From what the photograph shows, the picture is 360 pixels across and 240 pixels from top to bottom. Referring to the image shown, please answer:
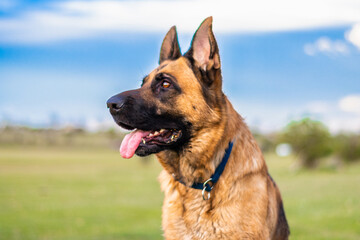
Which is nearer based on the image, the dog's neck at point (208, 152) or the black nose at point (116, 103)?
the black nose at point (116, 103)

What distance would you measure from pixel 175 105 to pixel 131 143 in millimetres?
632

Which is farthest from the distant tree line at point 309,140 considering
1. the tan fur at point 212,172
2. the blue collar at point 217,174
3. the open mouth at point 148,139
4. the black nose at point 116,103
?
the black nose at point 116,103

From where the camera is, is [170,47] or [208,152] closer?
[208,152]

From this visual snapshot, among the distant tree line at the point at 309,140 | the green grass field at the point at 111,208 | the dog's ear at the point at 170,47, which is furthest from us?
the distant tree line at the point at 309,140

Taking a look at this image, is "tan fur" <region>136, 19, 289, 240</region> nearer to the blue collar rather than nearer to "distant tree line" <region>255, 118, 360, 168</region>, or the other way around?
the blue collar

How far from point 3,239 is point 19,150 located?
46.4m

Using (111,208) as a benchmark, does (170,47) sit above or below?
above

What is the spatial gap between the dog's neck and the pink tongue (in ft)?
1.36

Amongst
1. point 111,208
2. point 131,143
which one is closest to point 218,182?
point 131,143

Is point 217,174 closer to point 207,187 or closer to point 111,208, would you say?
point 207,187

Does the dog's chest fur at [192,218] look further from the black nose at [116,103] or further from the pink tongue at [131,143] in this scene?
the black nose at [116,103]

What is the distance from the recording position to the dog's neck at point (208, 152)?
434cm

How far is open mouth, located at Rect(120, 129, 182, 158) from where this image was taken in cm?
436

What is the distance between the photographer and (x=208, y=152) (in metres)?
4.36
